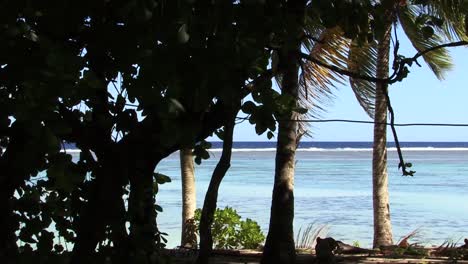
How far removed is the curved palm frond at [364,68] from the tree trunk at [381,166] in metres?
0.13

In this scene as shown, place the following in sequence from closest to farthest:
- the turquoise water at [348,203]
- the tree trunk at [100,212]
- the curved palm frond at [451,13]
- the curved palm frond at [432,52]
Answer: the tree trunk at [100,212], the curved palm frond at [451,13], the curved palm frond at [432,52], the turquoise water at [348,203]

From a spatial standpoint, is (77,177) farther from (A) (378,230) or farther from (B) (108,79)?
(A) (378,230)

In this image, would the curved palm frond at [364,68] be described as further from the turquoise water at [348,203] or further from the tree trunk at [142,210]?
the tree trunk at [142,210]

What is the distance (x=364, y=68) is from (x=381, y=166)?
1.92 metres

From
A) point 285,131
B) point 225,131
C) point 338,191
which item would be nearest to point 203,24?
point 225,131

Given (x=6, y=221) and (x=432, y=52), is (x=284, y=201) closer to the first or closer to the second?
(x=6, y=221)

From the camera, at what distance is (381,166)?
1233 cm

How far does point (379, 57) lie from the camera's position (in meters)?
11.5

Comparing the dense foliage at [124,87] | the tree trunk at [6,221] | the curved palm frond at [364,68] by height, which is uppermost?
the curved palm frond at [364,68]

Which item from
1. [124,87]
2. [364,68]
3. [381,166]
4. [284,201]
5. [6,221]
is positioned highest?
[364,68]

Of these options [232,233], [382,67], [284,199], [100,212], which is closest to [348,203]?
[382,67]

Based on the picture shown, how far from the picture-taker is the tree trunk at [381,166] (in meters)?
11.6

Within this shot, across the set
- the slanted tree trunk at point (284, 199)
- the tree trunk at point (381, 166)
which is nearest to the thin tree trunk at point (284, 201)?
the slanted tree trunk at point (284, 199)

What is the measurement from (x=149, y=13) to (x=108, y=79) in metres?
0.89
